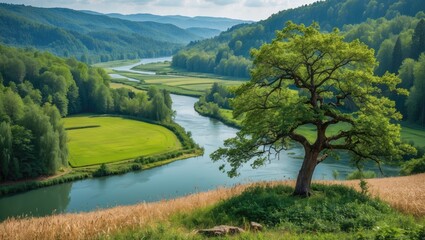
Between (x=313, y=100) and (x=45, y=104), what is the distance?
6114 centimetres

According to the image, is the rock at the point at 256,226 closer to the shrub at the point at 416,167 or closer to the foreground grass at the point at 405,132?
the shrub at the point at 416,167

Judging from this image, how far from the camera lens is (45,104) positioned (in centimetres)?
6981

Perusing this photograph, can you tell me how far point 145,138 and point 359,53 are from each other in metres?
63.8

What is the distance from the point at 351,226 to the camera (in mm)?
14055

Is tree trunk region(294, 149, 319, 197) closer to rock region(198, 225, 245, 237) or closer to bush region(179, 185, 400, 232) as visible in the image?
bush region(179, 185, 400, 232)

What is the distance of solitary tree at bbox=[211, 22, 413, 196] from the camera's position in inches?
676

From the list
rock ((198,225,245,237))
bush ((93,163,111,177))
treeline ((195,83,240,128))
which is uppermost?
rock ((198,225,245,237))

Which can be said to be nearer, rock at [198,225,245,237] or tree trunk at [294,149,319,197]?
rock at [198,225,245,237]

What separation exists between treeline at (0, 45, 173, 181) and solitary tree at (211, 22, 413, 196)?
44578mm

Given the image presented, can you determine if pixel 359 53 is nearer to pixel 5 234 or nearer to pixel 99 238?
pixel 99 238

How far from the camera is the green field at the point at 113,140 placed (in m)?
65.6

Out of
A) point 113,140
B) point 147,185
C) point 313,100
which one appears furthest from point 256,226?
point 113,140

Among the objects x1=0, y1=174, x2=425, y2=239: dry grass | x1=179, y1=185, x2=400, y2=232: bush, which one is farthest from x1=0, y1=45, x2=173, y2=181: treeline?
x1=179, y1=185, x2=400, y2=232: bush

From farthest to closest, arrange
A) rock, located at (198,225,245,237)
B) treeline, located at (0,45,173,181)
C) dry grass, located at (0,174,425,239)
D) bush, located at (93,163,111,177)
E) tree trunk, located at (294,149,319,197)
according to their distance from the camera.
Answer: bush, located at (93,163,111,177)
treeline, located at (0,45,173,181)
tree trunk, located at (294,149,319,197)
dry grass, located at (0,174,425,239)
rock, located at (198,225,245,237)
